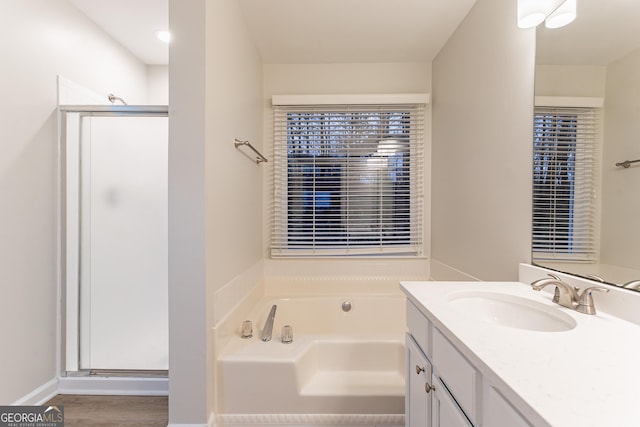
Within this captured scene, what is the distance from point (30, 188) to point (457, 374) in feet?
Answer: 7.10

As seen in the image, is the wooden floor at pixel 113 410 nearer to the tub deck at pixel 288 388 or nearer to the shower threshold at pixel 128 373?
the shower threshold at pixel 128 373

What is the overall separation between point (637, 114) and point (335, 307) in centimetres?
195

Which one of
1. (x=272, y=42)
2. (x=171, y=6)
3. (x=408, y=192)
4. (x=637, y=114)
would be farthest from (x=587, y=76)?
(x=272, y=42)

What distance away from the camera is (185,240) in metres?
1.25

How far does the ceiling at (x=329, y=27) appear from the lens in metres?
1.72

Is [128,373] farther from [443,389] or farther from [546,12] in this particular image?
[546,12]

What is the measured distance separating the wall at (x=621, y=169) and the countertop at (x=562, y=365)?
0.23 meters

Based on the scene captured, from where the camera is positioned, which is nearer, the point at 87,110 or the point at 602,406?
the point at 602,406

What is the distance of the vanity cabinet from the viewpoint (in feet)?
1.98

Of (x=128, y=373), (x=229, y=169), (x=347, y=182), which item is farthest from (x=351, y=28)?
(x=128, y=373)

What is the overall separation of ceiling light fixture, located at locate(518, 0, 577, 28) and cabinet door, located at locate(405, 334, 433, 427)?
4.64ft

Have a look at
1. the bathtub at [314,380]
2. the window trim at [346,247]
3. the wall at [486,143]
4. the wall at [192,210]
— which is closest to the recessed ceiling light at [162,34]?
the window trim at [346,247]

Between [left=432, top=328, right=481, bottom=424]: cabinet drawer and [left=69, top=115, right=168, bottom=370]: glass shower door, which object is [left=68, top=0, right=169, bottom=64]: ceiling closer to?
[left=69, top=115, right=168, bottom=370]: glass shower door

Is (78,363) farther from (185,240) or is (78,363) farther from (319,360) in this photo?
(319,360)
